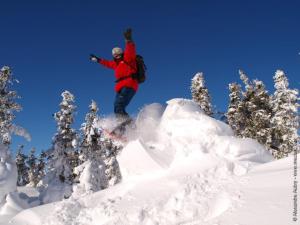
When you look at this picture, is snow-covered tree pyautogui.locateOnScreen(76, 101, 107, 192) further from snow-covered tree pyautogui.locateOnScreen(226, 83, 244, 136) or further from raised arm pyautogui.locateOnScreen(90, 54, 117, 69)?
raised arm pyautogui.locateOnScreen(90, 54, 117, 69)

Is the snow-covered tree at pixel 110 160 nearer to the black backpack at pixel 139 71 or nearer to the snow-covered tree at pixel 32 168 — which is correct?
the black backpack at pixel 139 71

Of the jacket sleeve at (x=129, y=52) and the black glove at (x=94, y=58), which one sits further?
the black glove at (x=94, y=58)

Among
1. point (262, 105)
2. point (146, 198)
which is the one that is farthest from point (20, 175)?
point (146, 198)

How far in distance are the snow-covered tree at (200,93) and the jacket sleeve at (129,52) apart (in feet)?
89.6

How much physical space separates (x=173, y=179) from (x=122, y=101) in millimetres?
4405

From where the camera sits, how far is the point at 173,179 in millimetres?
8023

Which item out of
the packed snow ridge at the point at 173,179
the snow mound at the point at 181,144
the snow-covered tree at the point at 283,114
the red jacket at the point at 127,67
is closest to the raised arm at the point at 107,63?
the red jacket at the point at 127,67

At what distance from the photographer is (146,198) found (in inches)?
290

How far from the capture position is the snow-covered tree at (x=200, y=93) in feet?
127

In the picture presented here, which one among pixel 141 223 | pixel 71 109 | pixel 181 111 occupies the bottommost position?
pixel 141 223

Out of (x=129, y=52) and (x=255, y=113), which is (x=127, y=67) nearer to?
(x=129, y=52)

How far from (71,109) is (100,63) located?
80.2ft

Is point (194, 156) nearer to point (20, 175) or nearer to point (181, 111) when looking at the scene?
point (181, 111)

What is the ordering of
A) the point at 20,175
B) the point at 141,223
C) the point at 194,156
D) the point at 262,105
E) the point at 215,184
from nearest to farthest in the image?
the point at 141,223, the point at 215,184, the point at 194,156, the point at 262,105, the point at 20,175
